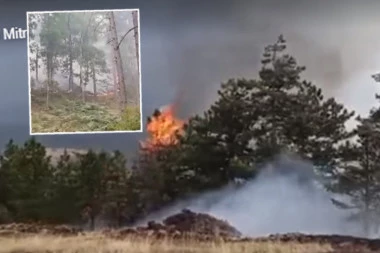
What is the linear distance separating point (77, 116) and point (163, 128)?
20 centimetres

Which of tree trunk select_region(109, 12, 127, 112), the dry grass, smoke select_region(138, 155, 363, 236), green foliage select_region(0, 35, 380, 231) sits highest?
tree trunk select_region(109, 12, 127, 112)

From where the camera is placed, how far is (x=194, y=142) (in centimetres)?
156

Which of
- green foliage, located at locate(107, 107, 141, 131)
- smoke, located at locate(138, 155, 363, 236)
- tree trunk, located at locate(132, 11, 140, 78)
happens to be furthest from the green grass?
smoke, located at locate(138, 155, 363, 236)

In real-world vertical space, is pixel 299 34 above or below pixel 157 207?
above

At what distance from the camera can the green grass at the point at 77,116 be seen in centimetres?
156

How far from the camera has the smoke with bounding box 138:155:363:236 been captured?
1535 mm

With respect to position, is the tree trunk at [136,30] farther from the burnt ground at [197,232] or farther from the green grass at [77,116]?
the burnt ground at [197,232]

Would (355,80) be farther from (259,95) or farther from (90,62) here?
(90,62)

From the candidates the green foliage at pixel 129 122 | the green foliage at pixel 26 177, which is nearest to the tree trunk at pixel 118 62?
the green foliage at pixel 129 122

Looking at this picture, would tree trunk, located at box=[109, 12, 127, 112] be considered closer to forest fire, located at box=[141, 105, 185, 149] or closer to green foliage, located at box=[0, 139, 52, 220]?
forest fire, located at box=[141, 105, 185, 149]

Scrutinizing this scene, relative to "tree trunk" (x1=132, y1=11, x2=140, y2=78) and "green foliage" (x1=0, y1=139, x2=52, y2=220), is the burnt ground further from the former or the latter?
"tree trunk" (x1=132, y1=11, x2=140, y2=78)

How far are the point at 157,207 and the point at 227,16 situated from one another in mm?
478

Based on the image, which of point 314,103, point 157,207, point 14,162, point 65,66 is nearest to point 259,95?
point 314,103

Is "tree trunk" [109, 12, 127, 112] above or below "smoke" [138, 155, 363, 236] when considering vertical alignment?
above
